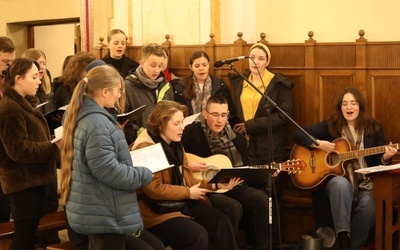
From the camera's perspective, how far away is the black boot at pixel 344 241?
5484mm

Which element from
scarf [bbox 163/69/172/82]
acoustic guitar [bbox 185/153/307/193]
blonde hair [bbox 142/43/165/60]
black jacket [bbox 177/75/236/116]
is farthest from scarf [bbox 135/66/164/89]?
acoustic guitar [bbox 185/153/307/193]

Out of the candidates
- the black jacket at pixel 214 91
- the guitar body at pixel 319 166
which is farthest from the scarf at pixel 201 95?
the guitar body at pixel 319 166

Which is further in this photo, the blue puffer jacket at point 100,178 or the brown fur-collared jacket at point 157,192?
the brown fur-collared jacket at point 157,192

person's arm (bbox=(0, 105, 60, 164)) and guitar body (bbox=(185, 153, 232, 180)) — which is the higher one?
person's arm (bbox=(0, 105, 60, 164))


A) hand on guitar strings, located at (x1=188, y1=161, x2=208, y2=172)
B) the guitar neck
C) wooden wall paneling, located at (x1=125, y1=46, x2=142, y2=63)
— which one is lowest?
hand on guitar strings, located at (x1=188, y1=161, x2=208, y2=172)

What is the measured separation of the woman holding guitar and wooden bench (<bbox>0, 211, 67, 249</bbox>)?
77.6 inches

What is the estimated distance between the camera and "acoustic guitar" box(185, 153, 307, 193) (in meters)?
5.18

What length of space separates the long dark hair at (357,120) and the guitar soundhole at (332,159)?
0.56ft

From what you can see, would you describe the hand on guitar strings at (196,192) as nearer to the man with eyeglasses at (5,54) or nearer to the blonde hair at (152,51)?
the blonde hair at (152,51)

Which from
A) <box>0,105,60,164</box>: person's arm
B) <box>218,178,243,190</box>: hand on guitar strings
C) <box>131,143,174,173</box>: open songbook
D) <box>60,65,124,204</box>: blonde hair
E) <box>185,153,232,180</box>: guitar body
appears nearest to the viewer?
<box>60,65,124,204</box>: blonde hair

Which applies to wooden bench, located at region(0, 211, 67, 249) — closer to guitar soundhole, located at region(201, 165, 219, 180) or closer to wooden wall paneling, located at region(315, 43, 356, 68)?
guitar soundhole, located at region(201, 165, 219, 180)

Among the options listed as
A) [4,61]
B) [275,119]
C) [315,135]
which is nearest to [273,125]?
[275,119]

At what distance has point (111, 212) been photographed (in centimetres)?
400

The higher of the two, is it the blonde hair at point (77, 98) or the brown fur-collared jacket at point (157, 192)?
the blonde hair at point (77, 98)
